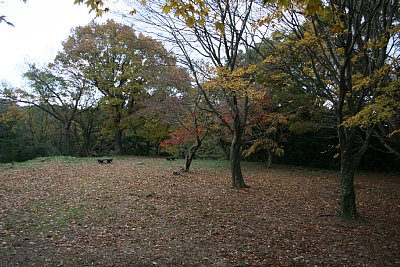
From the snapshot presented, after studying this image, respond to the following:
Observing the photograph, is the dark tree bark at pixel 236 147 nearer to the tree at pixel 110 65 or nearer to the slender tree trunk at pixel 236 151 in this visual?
the slender tree trunk at pixel 236 151

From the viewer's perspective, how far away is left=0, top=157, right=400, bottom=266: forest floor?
4.83 m

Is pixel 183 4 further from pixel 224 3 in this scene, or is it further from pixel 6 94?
pixel 6 94

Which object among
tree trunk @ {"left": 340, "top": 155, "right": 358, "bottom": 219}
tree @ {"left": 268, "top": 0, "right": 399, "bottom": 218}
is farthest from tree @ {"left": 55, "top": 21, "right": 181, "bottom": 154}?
tree trunk @ {"left": 340, "top": 155, "right": 358, "bottom": 219}

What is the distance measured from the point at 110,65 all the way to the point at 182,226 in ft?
65.6

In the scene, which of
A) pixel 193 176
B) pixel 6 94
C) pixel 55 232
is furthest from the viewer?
pixel 6 94

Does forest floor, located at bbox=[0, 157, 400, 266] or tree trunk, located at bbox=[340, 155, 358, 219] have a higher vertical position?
tree trunk, located at bbox=[340, 155, 358, 219]

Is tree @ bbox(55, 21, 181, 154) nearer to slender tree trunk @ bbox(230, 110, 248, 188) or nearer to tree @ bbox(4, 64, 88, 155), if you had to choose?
tree @ bbox(4, 64, 88, 155)

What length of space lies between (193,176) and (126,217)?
6636 millimetres

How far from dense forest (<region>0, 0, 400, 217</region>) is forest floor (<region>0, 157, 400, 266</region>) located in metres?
1.46

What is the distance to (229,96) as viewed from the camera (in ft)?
32.8

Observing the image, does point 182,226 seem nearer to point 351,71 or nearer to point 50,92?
point 351,71

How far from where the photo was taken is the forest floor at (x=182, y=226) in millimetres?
4832

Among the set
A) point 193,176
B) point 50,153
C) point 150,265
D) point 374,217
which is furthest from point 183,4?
point 50,153

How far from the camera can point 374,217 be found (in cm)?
792
